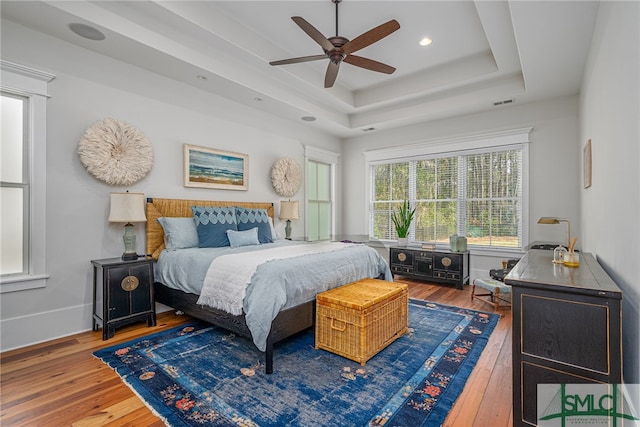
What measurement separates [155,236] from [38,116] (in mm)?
1544

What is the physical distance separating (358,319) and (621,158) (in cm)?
190

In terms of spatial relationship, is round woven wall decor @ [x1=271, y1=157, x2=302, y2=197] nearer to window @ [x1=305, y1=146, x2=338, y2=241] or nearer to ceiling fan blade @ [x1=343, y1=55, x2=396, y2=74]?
window @ [x1=305, y1=146, x2=338, y2=241]

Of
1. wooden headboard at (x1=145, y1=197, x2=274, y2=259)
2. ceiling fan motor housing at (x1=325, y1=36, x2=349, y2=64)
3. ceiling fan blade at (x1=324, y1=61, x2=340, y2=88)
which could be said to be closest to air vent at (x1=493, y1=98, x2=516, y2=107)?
ceiling fan blade at (x1=324, y1=61, x2=340, y2=88)

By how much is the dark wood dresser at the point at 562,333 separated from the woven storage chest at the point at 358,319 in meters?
1.03

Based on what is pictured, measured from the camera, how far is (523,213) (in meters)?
4.63

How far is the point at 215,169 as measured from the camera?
4281mm

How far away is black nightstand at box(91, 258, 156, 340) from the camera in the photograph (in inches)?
112

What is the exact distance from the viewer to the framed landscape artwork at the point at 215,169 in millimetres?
4000

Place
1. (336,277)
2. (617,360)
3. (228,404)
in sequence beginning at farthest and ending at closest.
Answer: (336,277) < (228,404) < (617,360)

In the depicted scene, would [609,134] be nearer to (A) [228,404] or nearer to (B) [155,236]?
(A) [228,404]

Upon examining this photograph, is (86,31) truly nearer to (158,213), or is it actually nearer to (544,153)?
(158,213)

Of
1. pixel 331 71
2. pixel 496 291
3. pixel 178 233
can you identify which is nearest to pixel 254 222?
pixel 178 233

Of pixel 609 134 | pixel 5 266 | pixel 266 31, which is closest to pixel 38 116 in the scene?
pixel 5 266
